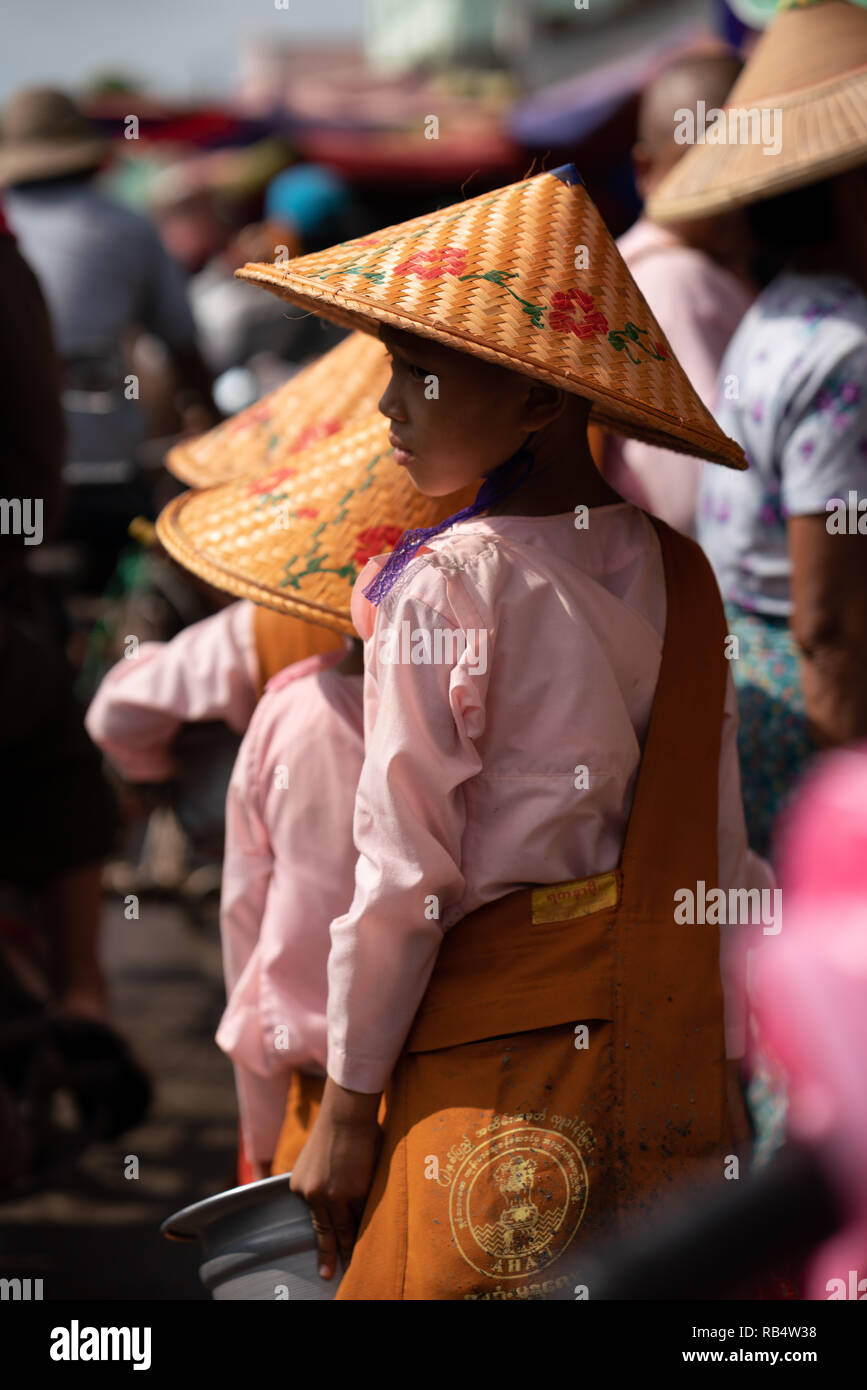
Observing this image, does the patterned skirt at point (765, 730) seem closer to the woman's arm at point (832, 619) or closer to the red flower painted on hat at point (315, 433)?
the woman's arm at point (832, 619)

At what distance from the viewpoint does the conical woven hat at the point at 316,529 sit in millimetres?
1846

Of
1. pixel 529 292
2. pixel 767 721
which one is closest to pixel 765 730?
pixel 767 721

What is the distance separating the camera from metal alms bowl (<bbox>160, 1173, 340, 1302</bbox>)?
5.32 ft

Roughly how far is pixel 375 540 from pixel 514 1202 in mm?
805

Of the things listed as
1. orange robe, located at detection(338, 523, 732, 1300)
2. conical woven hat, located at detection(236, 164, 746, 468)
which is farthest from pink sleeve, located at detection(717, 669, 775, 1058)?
conical woven hat, located at detection(236, 164, 746, 468)

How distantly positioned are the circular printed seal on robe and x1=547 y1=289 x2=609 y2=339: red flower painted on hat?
0.80m

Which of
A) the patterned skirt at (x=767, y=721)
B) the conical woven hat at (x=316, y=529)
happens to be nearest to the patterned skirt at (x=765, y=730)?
the patterned skirt at (x=767, y=721)

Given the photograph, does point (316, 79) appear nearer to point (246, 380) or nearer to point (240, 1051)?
point (246, 380)

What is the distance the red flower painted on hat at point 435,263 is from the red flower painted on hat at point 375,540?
0.39m

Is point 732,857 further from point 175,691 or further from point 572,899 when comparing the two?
point 175,691

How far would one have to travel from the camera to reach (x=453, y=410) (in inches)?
62.4

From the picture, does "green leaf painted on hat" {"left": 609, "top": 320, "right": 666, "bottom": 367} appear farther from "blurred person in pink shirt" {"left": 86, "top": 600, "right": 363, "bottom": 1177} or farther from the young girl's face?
"blurred person in pink shirt" {"left": 86, "top": 600, "right": 363, "bottom": 1177}
